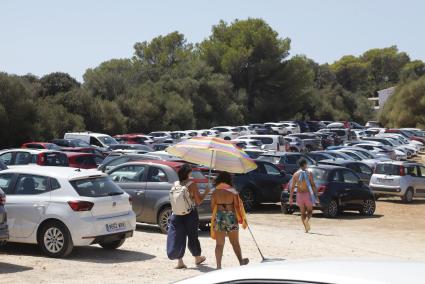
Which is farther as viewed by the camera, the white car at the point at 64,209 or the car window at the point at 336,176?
the car window at the point at 336,176

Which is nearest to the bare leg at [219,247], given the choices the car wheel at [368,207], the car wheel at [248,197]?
the car wheel at [248,197]

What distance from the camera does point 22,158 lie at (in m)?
23.6

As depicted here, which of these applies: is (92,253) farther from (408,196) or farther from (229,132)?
(229,132)

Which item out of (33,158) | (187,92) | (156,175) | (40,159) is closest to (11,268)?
(156,175)

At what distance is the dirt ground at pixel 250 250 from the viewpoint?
436 inches

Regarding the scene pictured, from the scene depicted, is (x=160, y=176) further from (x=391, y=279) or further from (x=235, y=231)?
(x=391, y=279)

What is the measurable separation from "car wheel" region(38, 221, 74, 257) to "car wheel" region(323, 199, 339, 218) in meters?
11.1

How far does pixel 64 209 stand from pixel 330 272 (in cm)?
889

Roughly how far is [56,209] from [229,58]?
7239 cm

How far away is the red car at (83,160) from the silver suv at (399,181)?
10.6 meters

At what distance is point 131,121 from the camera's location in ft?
201

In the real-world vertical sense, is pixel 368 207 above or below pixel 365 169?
below

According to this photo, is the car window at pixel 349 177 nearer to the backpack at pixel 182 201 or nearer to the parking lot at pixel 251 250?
the parking lot at pixel 251 250

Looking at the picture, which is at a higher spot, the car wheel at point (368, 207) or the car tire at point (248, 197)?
the car tire at point (248, 197)
